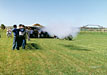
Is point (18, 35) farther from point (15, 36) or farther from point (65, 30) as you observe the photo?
point (65, 30)

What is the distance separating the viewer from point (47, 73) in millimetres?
5547

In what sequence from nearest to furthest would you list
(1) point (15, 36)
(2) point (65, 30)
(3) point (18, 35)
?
(1) point (15, 36)
(3) point (18, 35)
(2) point (65, 30)

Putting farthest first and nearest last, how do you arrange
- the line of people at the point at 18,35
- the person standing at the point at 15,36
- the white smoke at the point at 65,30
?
the white smoke at the point at 65,30, the line of people at the point at 18,35, the person standing at the point at 15,36

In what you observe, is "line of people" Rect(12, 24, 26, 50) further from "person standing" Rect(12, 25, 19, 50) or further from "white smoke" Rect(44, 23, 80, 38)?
"white smoke" Rect(44, 23, 80, 38)

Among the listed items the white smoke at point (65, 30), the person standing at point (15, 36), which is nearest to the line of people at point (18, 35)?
the person standing at point (15, 36)

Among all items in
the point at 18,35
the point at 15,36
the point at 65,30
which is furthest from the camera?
the point at 65,30

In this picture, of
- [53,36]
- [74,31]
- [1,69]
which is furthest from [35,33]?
[1,69]

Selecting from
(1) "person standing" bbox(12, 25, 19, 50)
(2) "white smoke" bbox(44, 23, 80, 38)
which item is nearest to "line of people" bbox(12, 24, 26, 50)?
(1) "person standing" bbox(12, 25, 19, 50)

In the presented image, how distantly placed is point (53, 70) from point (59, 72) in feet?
1.14

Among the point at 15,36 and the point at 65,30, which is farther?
the point at 65,30

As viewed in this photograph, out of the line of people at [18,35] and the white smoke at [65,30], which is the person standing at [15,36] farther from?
the white smoke at [65,30]

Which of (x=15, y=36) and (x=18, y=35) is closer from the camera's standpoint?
(x=15, y=36)

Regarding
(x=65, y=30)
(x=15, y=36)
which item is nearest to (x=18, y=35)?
(x=15, y=36)

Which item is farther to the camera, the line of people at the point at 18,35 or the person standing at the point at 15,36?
the line of people at the point at 18,35
